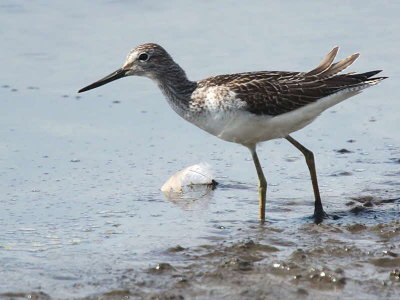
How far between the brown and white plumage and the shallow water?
0.72 metres

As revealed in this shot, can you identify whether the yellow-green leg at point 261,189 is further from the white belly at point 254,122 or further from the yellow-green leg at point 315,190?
the yellow-green leg at point 315,190

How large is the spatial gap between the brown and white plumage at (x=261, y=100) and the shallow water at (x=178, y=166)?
72cm

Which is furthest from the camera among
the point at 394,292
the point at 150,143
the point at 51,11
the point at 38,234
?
the point at 51,11

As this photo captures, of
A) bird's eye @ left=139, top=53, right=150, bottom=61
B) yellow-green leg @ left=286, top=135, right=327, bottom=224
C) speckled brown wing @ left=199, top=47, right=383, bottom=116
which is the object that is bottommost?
yellow-green leg @ left=286, top=135, right=327, bottom=224

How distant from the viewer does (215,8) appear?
49.8 feet

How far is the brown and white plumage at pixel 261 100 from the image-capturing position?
972 centimetres

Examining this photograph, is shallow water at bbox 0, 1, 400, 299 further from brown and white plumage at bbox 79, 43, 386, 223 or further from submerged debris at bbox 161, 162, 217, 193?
brown and white plumage at bbox 79, 43, 386, 223

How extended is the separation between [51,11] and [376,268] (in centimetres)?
848

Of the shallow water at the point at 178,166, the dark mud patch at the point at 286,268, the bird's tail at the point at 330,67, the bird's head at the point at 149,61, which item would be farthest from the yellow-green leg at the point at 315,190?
the bird's head at the point at 149,61

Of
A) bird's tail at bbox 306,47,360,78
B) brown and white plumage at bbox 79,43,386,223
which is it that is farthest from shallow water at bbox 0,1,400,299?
bird's tail at bbox 306,47,360,78

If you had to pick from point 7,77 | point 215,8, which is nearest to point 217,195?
point 7,77

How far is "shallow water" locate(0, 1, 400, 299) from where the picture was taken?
320 inches

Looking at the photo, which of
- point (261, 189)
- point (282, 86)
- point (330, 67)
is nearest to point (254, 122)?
point (282, 86)

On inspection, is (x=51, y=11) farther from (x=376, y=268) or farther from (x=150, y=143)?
(x=376, y=268)
